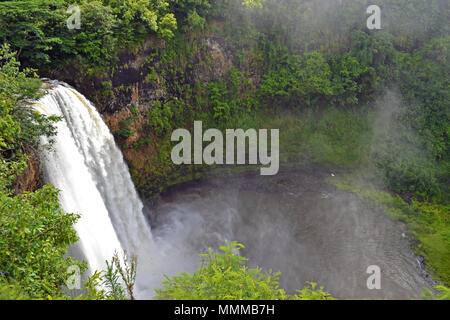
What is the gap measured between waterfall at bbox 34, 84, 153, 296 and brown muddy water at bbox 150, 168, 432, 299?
196 cm

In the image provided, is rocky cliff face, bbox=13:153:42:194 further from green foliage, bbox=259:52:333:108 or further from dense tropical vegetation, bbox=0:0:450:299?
green foliage, bbox=259:52:333:108

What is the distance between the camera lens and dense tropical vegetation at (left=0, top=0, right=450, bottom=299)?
1420 cm

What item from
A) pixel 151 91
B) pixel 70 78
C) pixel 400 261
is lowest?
pixel 400 261

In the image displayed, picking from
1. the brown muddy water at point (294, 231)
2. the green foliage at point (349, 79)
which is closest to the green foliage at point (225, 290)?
the brown muddy water at point (294, 231)

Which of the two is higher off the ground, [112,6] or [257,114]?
[112,6]

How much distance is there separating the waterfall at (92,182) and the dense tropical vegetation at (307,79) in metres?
2.29

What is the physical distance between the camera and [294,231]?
50.3ft

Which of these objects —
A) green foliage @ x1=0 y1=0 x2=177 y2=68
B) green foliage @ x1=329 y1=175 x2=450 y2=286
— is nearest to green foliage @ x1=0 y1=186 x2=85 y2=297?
green foliage @ x1=0 y1=0 x2=177 y2=68

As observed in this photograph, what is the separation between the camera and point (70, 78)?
13172 millimetres

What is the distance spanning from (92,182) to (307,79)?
15.3 m

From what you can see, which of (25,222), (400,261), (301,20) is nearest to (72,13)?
(25,222)

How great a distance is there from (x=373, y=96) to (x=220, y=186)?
40.6 feet

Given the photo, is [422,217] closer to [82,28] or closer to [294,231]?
[294,231]

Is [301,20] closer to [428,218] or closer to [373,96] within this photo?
[373,96]
